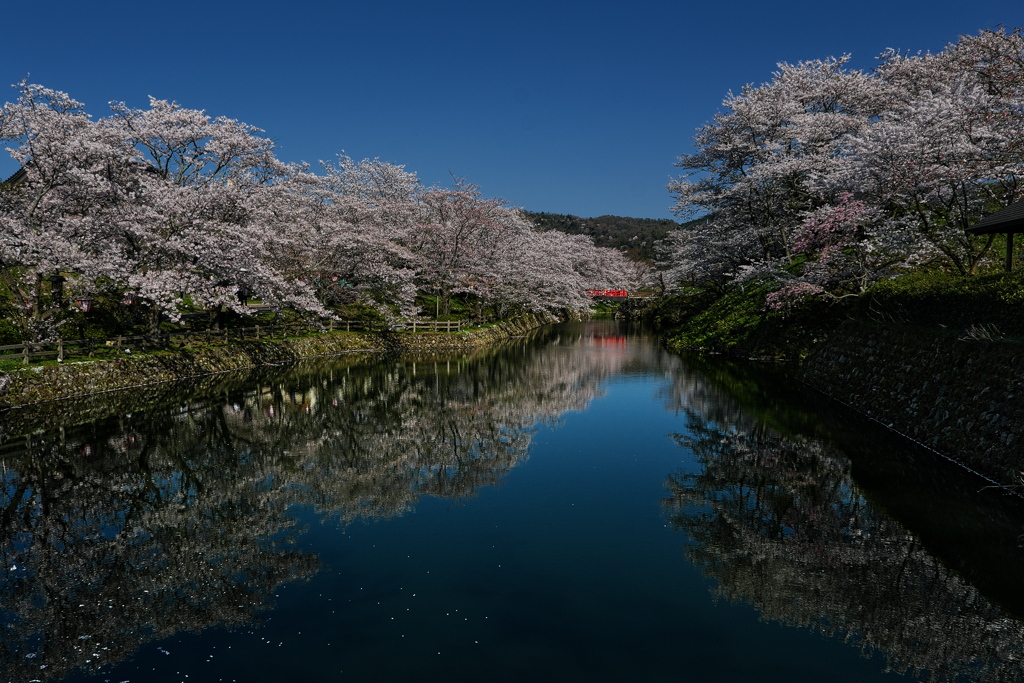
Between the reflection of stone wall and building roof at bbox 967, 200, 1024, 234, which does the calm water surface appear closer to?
the reflection of stone wall

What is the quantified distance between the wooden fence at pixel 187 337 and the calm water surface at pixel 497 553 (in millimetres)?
4733

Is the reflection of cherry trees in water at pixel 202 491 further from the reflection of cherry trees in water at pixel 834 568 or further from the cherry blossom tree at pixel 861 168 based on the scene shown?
the cherry blossom tree at pixel 861 168

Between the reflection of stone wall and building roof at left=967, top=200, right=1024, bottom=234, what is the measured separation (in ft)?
11.2

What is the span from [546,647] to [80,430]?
17605mm

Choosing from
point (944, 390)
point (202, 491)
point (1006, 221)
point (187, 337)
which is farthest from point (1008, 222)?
point (187, 337)

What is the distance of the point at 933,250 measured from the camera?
2394 cm

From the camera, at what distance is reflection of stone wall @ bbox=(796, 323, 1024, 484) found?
1303 centimetres

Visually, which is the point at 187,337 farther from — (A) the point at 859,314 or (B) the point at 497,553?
(A) the point at 859,314

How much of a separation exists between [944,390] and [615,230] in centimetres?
17244

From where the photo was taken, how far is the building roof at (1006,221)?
53.7 feet

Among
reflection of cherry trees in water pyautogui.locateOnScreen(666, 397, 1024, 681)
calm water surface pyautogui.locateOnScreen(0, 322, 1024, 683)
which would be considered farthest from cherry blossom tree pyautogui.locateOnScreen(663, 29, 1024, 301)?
reflection of cherry trees in water pyautogui.locateOnScreen(666, 397, 1024, 681)

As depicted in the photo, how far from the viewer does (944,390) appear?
16141mm

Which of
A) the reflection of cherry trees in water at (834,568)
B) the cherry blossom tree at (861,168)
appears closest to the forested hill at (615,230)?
the cherry blossom tree at (861,168)

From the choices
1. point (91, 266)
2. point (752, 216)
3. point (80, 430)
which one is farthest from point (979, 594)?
point (752, 216)
